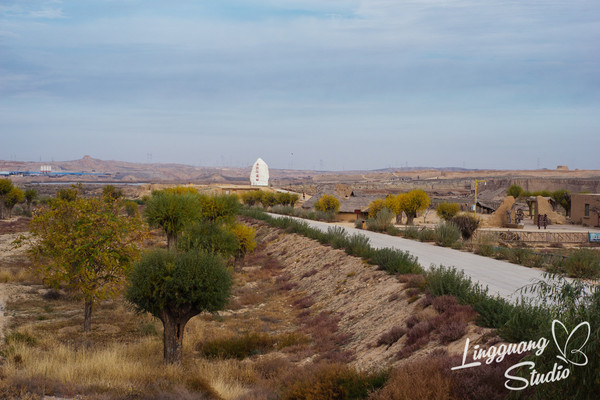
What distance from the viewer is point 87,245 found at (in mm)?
17750

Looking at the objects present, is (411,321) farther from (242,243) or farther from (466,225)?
(242,243)

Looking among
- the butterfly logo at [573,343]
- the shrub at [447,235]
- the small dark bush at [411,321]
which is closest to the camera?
the butterfly logo at [573,343]

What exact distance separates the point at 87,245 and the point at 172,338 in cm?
552

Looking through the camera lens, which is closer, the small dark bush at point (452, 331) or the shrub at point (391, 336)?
the small dark bush at point (452, 331)

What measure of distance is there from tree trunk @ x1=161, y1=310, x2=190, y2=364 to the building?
42433 millimetres

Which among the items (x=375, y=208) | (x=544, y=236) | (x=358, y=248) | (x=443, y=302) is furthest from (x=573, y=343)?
(x=375, y=208)

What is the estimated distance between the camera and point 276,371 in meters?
12.9

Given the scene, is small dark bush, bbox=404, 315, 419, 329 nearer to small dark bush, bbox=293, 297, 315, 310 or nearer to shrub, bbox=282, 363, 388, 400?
shrub, bbox=282, 363, 388, 400

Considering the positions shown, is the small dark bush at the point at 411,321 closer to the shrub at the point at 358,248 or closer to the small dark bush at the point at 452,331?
the small dark bush at the point at 452,331

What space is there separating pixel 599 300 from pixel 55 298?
78.0 feet

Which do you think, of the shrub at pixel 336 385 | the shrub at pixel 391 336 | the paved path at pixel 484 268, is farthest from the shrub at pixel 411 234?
the shrub at pixel 336 385

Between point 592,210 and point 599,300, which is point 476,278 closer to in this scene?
point 599,300

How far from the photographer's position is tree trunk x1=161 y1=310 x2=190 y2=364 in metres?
14.2

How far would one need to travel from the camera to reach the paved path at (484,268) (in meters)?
16.4
